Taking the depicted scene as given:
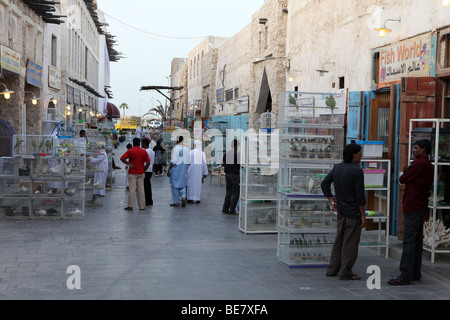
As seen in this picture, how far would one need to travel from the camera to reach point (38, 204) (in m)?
11.6

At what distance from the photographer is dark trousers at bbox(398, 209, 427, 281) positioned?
6.64 m

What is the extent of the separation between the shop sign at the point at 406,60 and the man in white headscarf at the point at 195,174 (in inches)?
203

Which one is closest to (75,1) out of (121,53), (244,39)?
(244,39)

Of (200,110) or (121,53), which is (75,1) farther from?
(121,53)

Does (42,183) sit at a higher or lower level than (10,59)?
lower

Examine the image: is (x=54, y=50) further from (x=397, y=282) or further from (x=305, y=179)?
(x=397, y=282)

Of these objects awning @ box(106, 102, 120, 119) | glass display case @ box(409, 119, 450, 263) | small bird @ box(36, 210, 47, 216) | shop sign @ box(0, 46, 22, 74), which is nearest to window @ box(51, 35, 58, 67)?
shop sign @ box(0, 46, 22, 74)

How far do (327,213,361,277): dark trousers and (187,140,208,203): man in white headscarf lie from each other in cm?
749

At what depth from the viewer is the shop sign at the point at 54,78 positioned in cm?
2325

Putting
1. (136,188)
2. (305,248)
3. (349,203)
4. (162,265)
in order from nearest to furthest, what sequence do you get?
(349,203) < (162,265) < (305,248) < (136,188)

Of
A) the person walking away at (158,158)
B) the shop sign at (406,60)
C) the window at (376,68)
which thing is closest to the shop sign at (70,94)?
the person walking away at (158,158)

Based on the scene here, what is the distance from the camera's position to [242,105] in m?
27.5

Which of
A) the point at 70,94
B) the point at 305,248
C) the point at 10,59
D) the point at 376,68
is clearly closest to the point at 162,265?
the point at 305,248

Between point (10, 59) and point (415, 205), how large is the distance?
1451 centimetres
